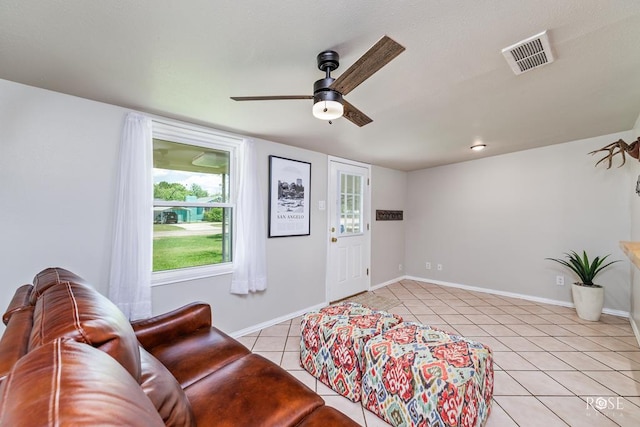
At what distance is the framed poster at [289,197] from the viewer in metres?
3.10

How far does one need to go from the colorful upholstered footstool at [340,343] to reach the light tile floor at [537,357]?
0.29ft

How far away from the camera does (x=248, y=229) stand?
2799 millimetres

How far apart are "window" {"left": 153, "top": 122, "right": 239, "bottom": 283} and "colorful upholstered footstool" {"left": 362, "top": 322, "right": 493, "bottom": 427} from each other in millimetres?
1807

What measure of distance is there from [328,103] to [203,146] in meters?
1.76

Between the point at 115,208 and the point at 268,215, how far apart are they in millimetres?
1418

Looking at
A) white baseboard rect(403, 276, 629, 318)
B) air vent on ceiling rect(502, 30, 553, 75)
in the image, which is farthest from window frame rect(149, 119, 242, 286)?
white baseboard rect(403, 276, 629, 318)

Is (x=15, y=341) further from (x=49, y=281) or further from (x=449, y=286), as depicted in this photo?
(x=449, y=286)

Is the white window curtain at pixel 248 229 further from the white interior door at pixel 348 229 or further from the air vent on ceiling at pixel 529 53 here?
the air vent on ceiling at pixel 529 53

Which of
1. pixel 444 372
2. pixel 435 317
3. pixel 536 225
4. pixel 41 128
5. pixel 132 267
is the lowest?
pixel 435 317

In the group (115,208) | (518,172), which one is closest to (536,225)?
(518,172)

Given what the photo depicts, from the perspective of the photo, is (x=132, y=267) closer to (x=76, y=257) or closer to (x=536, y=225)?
(x=76, y=257)

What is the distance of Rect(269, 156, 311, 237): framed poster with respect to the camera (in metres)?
3.10

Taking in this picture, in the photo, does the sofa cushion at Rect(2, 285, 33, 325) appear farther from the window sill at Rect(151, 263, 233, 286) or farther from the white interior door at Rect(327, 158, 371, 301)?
the white interior door at Rect(327, 158, 371, 301)

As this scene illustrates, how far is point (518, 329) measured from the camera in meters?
2.86
